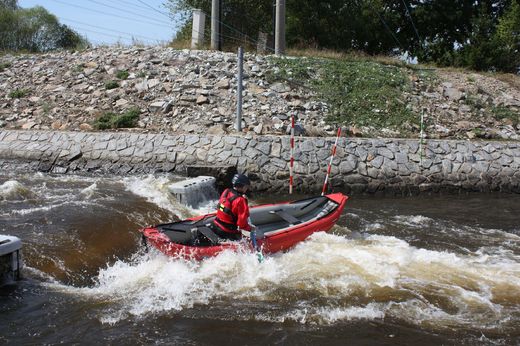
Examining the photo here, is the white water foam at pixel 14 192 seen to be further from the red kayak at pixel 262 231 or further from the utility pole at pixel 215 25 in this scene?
the utility pole at pixel 215 25

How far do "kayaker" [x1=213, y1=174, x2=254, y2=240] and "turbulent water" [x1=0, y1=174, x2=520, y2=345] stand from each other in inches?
13.8

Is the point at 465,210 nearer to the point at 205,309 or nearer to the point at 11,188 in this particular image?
the point at 205,309

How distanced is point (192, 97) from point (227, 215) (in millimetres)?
8753

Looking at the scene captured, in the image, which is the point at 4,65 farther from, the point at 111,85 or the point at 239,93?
the point at 239,93

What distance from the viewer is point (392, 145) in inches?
487

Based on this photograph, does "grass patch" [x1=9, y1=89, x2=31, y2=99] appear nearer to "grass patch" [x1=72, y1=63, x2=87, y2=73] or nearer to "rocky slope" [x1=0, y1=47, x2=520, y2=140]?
"rocky slope" [x1=0, y1=47, x2=520, y2=140]

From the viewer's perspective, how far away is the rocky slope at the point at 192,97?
1380 cm

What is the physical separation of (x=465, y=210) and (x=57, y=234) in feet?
26.5

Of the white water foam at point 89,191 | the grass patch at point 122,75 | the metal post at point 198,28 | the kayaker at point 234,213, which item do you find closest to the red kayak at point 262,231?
the kayaker at point 234,213

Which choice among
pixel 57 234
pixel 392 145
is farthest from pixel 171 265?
pixel 392 145

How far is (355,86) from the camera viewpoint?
16062 millimetres

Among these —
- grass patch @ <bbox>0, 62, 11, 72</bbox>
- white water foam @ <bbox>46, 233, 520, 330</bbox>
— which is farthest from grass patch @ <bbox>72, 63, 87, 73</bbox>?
white water foam @ <bbox>46, 233, 520, 330</bbox>

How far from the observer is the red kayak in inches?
235

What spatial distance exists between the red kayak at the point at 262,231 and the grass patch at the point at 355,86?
6393 mm
